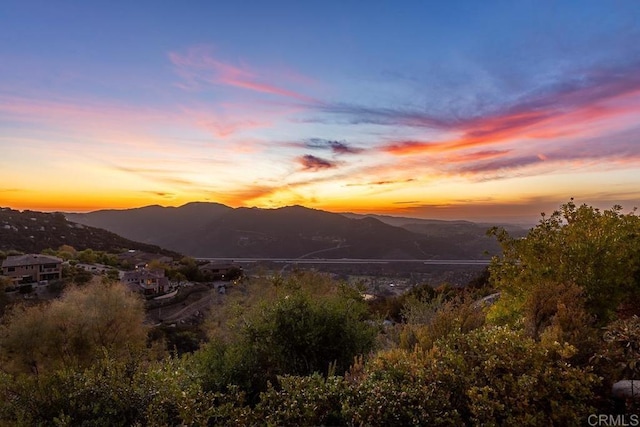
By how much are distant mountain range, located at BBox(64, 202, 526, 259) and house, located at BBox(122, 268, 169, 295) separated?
1659 centimetres

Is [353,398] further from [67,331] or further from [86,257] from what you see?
[86,257]

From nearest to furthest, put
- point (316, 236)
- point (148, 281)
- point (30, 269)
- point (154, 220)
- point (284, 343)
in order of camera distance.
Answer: point (284, 343)
point (30, 269)
point (148, 281)
point (316, 236)
point (154, 220)

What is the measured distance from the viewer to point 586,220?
358 inches

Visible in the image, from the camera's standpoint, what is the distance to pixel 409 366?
161 inches

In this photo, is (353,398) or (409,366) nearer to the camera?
(353,398)

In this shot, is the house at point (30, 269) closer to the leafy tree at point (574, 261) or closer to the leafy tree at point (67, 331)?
the leafy tree at point (67, 331)

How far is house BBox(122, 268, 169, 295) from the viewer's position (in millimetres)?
46756

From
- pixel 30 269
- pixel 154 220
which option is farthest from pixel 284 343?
pixel 154 220

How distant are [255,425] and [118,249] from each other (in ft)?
270

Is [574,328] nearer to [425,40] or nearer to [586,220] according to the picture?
[586,220]

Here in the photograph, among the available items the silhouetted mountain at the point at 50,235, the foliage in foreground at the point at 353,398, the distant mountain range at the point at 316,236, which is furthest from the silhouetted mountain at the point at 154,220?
the foliage in foreground at the point at 353,398

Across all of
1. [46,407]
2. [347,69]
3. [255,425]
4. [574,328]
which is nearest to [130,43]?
[347,69]

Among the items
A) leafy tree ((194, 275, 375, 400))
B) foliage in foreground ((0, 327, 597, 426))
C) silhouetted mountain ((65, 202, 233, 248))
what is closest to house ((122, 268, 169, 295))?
silhouetted mountain ((65, 202, 233, 248))

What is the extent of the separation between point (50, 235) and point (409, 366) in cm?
8986
